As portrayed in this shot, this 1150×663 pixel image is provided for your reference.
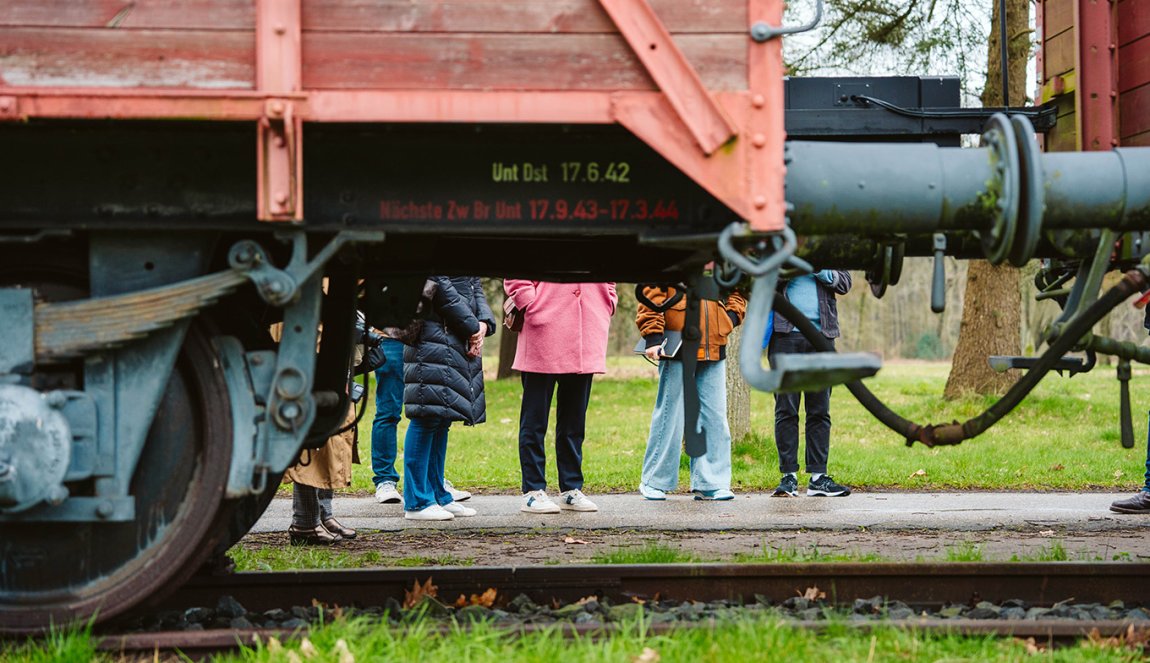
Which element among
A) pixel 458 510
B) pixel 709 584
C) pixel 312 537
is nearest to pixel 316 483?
pixel 312 537

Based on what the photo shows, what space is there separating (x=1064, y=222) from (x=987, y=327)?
11695 mm

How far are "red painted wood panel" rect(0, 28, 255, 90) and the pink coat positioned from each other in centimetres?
409

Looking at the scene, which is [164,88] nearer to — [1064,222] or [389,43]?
[389,43]

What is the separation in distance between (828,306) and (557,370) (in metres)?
2.09

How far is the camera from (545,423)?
7.59m

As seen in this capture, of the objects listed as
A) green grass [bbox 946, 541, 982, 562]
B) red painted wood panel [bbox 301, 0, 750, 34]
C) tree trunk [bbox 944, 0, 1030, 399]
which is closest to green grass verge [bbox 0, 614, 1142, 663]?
green grass [bbox 946, 541, 982, 562]

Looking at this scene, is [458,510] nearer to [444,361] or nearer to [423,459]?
[423,459]

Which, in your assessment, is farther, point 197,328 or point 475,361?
Result: point 475,361

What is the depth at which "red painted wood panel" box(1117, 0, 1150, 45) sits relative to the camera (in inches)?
173

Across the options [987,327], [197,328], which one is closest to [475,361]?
[197,328]

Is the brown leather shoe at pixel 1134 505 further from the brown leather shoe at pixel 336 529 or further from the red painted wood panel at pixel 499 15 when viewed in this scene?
the red painted wood panel at pixel 499 15

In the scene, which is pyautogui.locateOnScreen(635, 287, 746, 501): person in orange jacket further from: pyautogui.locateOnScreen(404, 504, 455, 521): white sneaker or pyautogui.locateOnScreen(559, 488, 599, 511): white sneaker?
pyautogui.locateOnScreen(404, 504, 455, 521): white sneaker

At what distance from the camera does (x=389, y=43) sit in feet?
11.2

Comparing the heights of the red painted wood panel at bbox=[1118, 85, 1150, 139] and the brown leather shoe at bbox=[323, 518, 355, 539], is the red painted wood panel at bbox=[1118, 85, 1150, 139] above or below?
above
